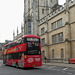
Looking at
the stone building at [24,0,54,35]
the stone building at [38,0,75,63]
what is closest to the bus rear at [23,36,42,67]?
the stone building at [38,0,75,63]

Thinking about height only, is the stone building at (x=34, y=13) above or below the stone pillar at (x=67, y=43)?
above

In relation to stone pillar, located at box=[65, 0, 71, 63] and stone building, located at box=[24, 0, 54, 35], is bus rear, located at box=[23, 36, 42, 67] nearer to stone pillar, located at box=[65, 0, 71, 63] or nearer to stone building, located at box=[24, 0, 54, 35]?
stone pillar, located at box=[65, 0, 71, 63]

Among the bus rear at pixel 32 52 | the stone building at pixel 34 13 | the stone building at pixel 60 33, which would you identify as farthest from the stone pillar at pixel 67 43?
the stone building at pixel 34 13

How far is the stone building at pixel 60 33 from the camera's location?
29.0 meters

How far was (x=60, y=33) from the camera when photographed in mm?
33312

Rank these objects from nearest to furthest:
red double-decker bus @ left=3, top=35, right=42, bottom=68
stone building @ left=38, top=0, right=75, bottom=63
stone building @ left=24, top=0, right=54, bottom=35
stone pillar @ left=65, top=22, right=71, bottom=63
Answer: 1. red double-decker bus @ left=3, top=35, right=42, bottom=68
2. stone pillar @ left=65, top=22, right=71, bottom=63
3. stone building @ left=38, top=0, right=75, bottom=63
4. stone building @ left=24, top=0, right=54, bottom=35

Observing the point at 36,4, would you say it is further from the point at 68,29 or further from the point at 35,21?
the point at 68,29

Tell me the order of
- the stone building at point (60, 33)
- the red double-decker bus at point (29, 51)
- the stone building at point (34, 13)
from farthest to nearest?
1. the stone building at point (34, 13)
2. the stone building at point (60, 33)
3. the red double-decker bus at point (29, 51)

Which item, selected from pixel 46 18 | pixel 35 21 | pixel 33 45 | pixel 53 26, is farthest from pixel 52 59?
pixel 33 45

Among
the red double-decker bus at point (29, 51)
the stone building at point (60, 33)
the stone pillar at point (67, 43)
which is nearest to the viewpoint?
the red double-decker bus at point (29, 51)

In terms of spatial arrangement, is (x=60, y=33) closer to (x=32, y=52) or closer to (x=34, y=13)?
(x=32, y=52)

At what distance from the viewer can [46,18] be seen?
39.1 metres

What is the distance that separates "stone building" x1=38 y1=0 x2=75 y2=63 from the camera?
28953mm

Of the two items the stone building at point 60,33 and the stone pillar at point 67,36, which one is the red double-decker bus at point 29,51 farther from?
the stone building at point 60,33
